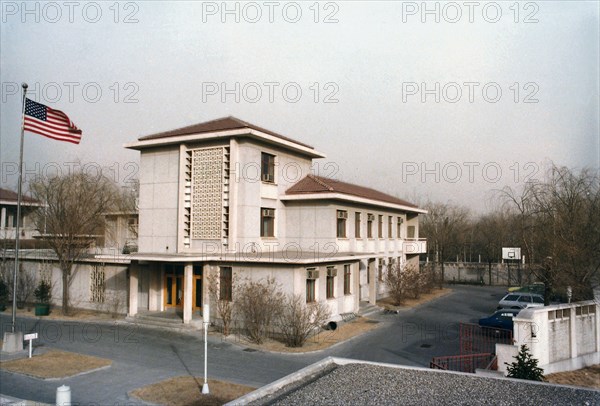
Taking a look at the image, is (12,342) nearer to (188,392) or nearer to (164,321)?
(164,321)

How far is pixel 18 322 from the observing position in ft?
73.2

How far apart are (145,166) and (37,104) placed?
9.24 meters

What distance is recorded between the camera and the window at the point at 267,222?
80.5 feet

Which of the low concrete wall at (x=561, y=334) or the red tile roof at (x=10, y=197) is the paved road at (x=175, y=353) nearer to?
the low concrete wall at (x=561, y=334)

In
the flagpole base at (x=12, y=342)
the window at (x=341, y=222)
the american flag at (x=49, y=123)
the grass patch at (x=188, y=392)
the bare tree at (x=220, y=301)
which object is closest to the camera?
the grass patch at (x=188, y=392)

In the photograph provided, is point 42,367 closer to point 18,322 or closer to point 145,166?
point 18,322

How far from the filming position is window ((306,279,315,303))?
68.7ft

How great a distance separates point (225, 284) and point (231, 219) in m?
3.32

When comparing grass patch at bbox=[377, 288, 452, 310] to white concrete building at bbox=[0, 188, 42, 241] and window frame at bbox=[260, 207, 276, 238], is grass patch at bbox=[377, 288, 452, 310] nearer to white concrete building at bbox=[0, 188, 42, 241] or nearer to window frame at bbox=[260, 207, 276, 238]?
window frame at bbox=[260, 207, 276, 238]

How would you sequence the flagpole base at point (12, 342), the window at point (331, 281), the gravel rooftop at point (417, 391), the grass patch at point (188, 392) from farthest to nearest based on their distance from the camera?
the window at point (331, 281) → the flagpole base at point (12, 342) → the grass patch at point (188, 392) → the gravel rooftop at point (417, 391)

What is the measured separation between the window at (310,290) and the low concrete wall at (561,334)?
31.0 feet

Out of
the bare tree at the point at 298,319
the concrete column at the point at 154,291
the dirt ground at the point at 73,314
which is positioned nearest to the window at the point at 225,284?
the bare tree at the point at 298,319

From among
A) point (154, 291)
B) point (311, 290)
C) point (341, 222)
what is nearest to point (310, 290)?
point (311, 290)

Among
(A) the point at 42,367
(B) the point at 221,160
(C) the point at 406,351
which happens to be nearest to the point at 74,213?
(B) the point at 221,160
